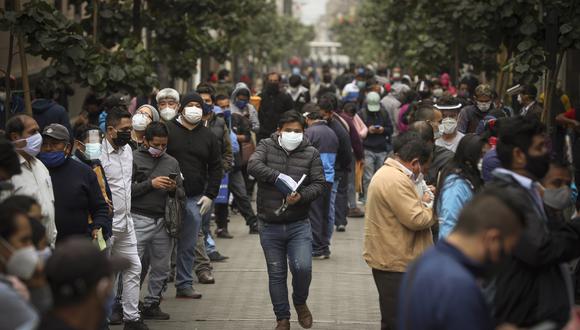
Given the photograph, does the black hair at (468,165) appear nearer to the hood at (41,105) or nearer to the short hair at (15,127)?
the short hair at (15,127)

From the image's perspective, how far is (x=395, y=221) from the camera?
8.83m

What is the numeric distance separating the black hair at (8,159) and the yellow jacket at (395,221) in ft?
8.31

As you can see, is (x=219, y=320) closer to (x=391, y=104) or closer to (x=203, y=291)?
(x=203, y=291)

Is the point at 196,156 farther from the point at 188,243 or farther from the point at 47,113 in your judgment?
the point at 47,113

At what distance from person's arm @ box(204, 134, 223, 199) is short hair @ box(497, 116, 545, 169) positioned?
5.54 metres

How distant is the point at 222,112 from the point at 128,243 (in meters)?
5.67

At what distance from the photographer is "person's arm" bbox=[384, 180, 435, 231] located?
8688 mm

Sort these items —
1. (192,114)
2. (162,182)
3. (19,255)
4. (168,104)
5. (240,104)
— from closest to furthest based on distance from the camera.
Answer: (19,255), (162,182), (192,114), (168,104), (240,104)

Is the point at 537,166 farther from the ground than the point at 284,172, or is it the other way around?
the point at 537,166

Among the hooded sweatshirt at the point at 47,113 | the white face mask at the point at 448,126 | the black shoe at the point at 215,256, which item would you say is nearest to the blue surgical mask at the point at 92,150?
the white face mask at the point at 448,126

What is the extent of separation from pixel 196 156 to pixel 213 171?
26cm

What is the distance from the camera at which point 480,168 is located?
26.0 ft

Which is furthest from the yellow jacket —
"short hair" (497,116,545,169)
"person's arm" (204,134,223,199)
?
"person's arm" (204,134,223,199)

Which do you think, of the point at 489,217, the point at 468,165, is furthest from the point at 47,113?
the point at 489,217
